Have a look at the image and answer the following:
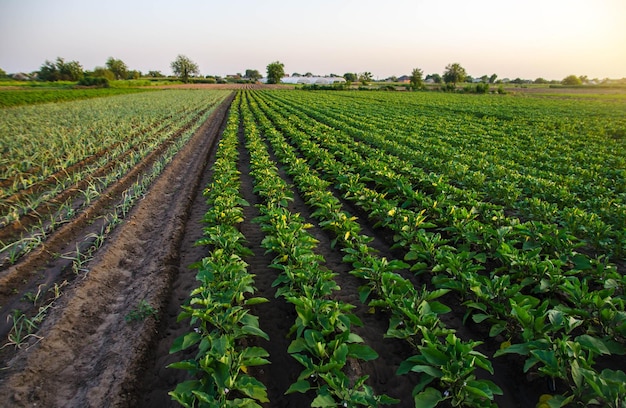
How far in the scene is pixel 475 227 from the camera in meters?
4.84

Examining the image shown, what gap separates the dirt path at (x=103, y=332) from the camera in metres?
2.87

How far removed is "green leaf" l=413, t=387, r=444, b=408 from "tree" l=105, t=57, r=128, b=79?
11705 centimetres

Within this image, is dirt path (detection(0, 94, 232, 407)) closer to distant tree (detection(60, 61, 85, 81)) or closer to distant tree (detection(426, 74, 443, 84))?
distant tree (detection(60, 61, 85, 81))

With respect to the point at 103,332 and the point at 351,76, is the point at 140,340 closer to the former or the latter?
the point at 103,332

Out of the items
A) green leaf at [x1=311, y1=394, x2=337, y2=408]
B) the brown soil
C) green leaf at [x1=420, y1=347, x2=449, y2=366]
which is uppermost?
green leaf at [x1=420, y1=347, x2=449, y2=366]

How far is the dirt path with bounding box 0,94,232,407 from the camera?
287cm

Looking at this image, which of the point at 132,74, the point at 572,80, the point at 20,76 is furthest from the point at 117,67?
the point at 572,80

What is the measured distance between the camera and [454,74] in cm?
9306

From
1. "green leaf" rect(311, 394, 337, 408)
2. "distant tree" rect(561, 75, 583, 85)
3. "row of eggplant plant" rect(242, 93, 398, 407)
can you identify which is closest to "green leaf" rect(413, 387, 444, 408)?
"row of eggplant plant" rect(242, 93, 398, 407)

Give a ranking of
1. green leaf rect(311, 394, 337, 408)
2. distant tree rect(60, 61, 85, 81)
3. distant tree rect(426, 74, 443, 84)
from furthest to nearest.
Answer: distant tree rect(426, 74, 443, 84) → distant tree rect(60, 61, 85, 81) → green leaf rect(311, 394, 337, 408)

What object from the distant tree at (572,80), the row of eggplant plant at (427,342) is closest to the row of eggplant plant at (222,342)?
the row of eggplant plant at (427,342)

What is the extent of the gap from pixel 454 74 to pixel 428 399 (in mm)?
106735

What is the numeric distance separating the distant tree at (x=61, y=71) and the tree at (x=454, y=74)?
95.3 m

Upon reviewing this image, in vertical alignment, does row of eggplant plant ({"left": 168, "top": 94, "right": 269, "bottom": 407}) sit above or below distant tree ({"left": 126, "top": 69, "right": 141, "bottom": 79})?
below
